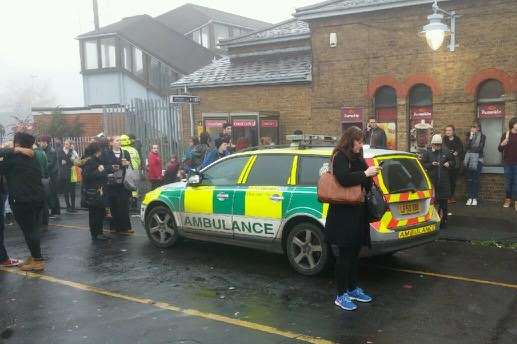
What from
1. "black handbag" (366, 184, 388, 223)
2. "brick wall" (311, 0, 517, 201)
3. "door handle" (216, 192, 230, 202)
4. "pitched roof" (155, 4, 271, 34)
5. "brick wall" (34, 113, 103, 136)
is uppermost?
"pitched roof" (155, 4, 271, 34)

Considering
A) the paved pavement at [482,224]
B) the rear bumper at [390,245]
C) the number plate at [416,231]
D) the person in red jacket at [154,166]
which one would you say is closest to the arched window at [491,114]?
the paved pavement at [482,224]

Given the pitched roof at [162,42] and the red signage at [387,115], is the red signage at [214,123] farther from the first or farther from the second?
the pitched roof at [162,42]

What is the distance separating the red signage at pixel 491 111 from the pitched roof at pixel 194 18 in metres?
24.6

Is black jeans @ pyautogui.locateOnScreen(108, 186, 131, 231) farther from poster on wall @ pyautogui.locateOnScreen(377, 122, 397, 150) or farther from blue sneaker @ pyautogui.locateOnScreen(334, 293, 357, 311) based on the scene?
poster on wall @ pyautogui.locateOnScreen(377, 122, 397, 150)

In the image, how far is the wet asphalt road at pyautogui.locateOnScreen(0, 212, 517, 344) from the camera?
189 inches

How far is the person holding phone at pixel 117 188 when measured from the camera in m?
9.23

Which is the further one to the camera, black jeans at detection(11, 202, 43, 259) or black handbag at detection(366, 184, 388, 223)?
black jeans at detection(11, 202, 43, 259)

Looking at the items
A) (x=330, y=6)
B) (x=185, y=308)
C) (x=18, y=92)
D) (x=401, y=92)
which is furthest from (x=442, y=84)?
(x=18, y=92)

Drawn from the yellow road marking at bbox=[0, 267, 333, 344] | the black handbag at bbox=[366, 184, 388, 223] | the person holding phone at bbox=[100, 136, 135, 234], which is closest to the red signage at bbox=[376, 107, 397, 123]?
the person holding phone at bbox=[100, 136, 135, 234]

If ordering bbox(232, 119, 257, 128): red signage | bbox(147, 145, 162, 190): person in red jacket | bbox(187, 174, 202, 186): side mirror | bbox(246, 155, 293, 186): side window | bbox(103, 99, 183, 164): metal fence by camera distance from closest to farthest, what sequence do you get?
bbox(246, 155, 293, 186): side window → bbox(187, 174, 202, 186): side mirror → bbox(147, 145, 162, 190): person in red jacket → bbox(232, 119, 257, 128): red signage → bbox(103, 99, 183, 164): metal fence

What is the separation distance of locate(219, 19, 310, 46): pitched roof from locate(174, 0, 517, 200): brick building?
1562mm

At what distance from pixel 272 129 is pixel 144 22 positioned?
60.6ft

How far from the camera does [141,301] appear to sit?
5742 millimetres

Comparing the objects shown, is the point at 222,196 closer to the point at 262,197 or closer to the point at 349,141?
the point at 262,197
